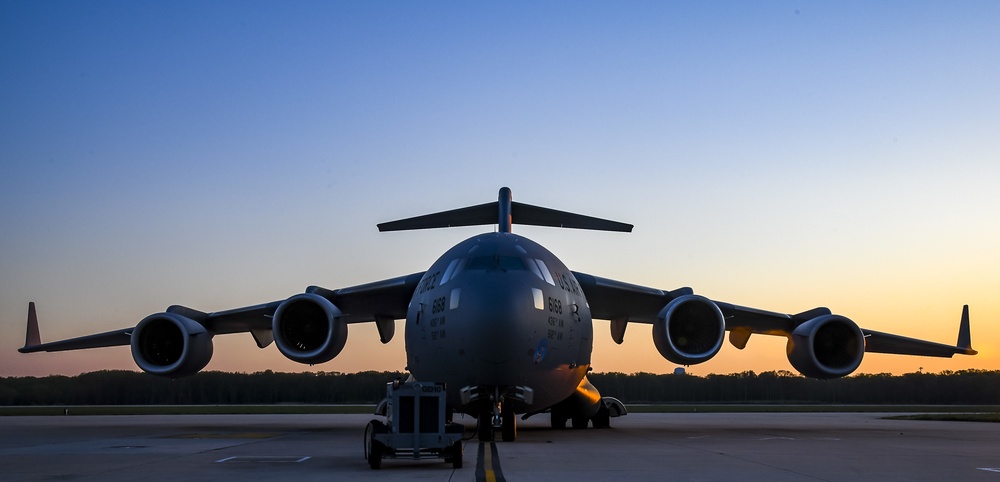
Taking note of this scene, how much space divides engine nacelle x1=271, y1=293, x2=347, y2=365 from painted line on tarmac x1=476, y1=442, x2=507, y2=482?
5.27m

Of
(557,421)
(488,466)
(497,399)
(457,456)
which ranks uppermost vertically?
(497,399)

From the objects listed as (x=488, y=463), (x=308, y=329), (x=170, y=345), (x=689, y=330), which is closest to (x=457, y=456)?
(x=488, y=463)

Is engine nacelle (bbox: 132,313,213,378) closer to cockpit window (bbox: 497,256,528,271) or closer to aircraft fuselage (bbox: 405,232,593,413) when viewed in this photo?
aircraft fuselage (bbox: 405,232,593,413)

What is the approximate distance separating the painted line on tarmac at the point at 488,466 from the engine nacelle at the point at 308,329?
207 inches

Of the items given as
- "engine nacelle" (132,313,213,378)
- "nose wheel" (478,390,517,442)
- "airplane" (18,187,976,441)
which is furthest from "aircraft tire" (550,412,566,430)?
"engine nacelle" (132,313,213,378)


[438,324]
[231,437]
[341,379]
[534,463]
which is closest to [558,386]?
[438,324]

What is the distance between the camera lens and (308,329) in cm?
2014

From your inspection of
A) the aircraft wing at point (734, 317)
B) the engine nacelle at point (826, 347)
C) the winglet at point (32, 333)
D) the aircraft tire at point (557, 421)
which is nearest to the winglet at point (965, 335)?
the aircraft wing at point (734, 317)

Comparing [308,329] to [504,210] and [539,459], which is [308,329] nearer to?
[504,210]

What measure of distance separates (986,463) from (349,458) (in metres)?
7.81

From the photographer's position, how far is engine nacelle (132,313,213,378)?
2033cm

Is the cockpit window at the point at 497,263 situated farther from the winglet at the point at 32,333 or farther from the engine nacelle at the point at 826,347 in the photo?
the winglet at the point at 32,333

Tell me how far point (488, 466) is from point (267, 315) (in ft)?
35.3

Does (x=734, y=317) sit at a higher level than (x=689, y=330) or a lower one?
higher
